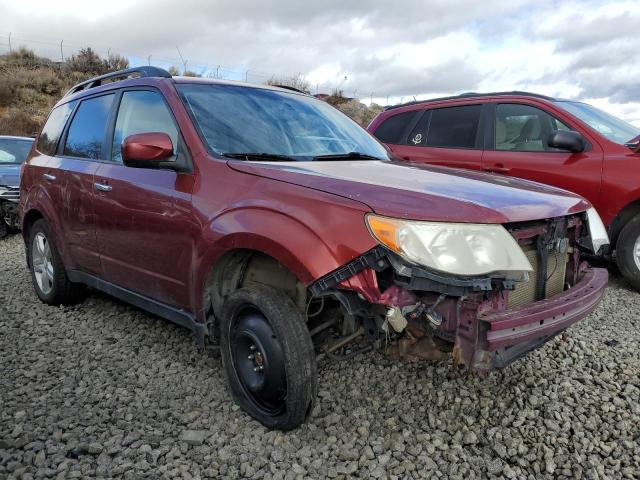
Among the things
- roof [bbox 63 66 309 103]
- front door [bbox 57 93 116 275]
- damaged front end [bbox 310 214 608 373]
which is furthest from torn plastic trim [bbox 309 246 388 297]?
front door [bbox 57 93 116 275]

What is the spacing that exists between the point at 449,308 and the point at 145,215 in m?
1.89

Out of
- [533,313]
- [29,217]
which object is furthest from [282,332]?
[29,217]

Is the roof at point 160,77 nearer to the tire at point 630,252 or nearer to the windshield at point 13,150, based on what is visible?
the tire at point 630,252

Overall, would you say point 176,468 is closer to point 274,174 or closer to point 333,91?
point 274,174

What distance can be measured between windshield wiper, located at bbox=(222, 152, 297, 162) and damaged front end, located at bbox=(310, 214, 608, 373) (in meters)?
0.92

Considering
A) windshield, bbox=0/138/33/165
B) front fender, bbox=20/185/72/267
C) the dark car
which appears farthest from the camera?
windshield, bbox=0/138/33/165

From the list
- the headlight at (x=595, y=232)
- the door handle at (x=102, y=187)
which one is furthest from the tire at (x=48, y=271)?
the headlight at (x=595, y=232)

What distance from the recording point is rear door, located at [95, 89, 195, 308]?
114 inches

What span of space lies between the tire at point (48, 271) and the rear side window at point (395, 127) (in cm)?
375

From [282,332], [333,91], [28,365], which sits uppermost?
[333,91]

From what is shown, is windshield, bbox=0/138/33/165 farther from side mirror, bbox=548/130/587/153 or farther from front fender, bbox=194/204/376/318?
side mirror, bbox=548/130/587/153

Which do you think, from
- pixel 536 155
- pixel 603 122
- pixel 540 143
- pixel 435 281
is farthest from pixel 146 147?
pixel 603 122

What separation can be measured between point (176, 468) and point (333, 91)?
27.5m

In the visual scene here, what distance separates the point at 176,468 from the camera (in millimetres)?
2309
